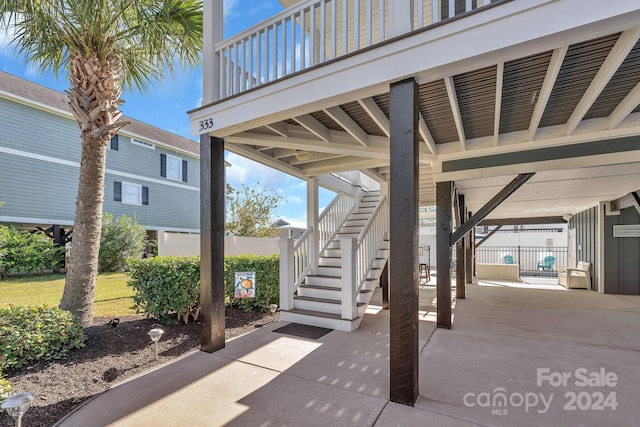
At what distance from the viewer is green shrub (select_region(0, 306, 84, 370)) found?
3045 mm

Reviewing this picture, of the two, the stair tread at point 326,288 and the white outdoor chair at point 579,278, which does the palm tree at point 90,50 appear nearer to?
the stair tread at point 326,288

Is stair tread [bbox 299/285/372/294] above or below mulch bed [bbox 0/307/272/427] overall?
above

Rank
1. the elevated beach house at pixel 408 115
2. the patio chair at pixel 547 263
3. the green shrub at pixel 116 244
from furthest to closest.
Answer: the patio chair at pixel 547 263 < the green shrub at pixel 116 244 < the elevated beach house at pixel 408 115

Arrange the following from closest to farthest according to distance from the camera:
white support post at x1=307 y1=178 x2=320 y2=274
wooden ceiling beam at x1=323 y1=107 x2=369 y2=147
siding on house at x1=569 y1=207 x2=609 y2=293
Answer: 1. wooden ceiling beam at x1=323 y1=107 x2=369 y2=147
2. white support post at x1=307 y1=178 x2=320 y2=274
3. siding on house at x1=569 y1=207 x2=609 y2=293

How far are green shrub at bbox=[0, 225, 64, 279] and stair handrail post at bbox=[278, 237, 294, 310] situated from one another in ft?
29.1

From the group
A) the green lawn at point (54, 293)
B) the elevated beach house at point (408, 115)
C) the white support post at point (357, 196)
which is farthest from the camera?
the white support post at point (357, 196)

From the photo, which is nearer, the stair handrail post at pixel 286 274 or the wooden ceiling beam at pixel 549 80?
the wooden ceiling beam at pixel 549 80

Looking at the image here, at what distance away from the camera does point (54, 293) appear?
7234 mm

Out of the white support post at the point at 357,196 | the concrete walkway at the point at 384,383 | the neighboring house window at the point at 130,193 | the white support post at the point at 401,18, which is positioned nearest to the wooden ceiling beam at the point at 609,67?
the white support post at the point at 401,18

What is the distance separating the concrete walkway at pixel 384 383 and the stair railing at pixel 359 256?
0.52 m

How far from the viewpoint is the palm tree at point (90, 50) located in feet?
13.8

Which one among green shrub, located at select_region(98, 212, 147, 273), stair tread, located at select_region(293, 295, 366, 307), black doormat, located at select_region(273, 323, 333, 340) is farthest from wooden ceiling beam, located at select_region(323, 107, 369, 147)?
green shrub, located at select_region(98, 212, 147, 273)

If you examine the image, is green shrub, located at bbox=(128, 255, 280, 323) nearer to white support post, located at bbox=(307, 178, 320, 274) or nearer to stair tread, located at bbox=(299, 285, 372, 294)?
stair tread, located at bbox=(299, 285, 372, 294)

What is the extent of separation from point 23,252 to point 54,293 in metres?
3.85
